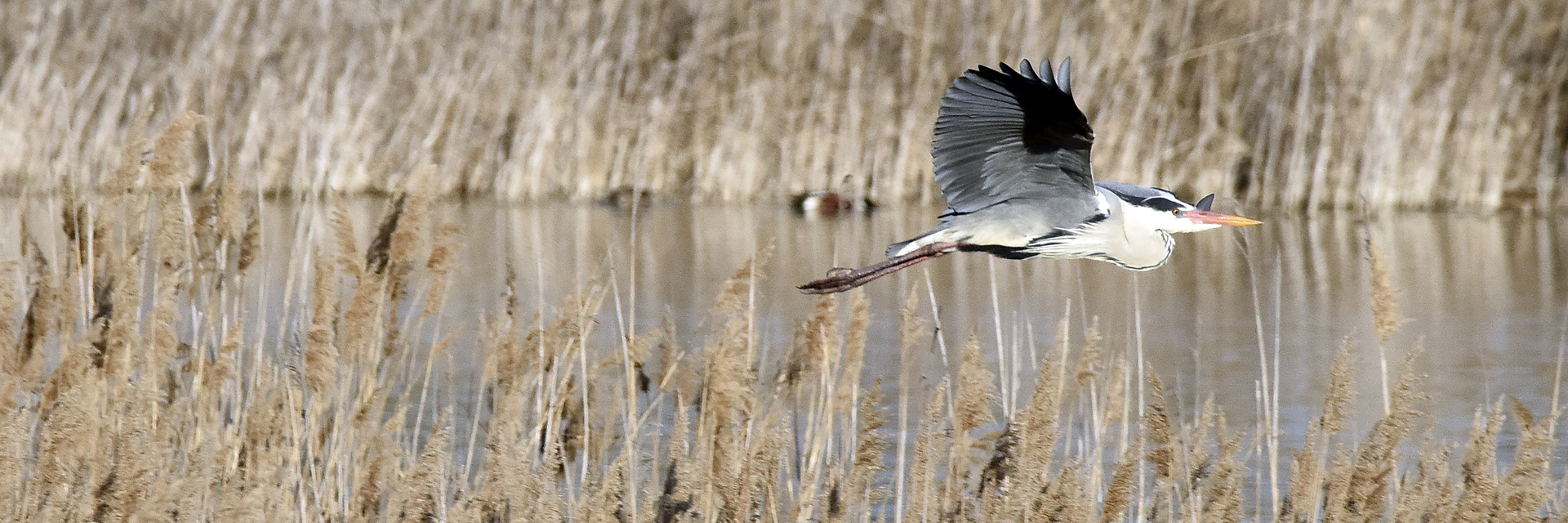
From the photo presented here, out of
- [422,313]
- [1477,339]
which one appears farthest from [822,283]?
[1477,339]

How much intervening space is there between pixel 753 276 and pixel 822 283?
22 cm

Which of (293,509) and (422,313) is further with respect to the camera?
(422,313)

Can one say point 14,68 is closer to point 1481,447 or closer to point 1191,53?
point 1191,53

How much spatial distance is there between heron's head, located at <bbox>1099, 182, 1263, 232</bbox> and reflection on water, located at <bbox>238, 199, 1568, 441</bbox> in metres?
A: 2.05

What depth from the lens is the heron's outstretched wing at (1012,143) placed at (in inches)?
143

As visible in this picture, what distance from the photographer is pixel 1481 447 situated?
3.73m

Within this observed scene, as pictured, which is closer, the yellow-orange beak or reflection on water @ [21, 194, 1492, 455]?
the yellow-orange beak

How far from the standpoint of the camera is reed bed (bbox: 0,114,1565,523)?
3418 mm

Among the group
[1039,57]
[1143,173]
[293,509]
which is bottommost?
[293,509]

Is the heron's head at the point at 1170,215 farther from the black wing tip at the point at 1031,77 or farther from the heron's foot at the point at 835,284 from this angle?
the heron's foot at the point at 835,284

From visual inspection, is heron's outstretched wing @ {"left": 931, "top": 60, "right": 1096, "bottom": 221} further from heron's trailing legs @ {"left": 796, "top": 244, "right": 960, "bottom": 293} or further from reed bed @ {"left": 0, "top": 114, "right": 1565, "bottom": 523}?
reed bed @ {"left": 0, "top": 114, "right": 1565, "bottom": 523}

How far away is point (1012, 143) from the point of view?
12.6ft

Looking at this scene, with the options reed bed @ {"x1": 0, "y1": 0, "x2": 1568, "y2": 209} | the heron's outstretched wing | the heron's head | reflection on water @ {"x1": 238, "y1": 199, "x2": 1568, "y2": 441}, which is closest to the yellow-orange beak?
the heron's head

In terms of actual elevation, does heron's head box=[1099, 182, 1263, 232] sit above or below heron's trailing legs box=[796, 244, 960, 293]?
above
